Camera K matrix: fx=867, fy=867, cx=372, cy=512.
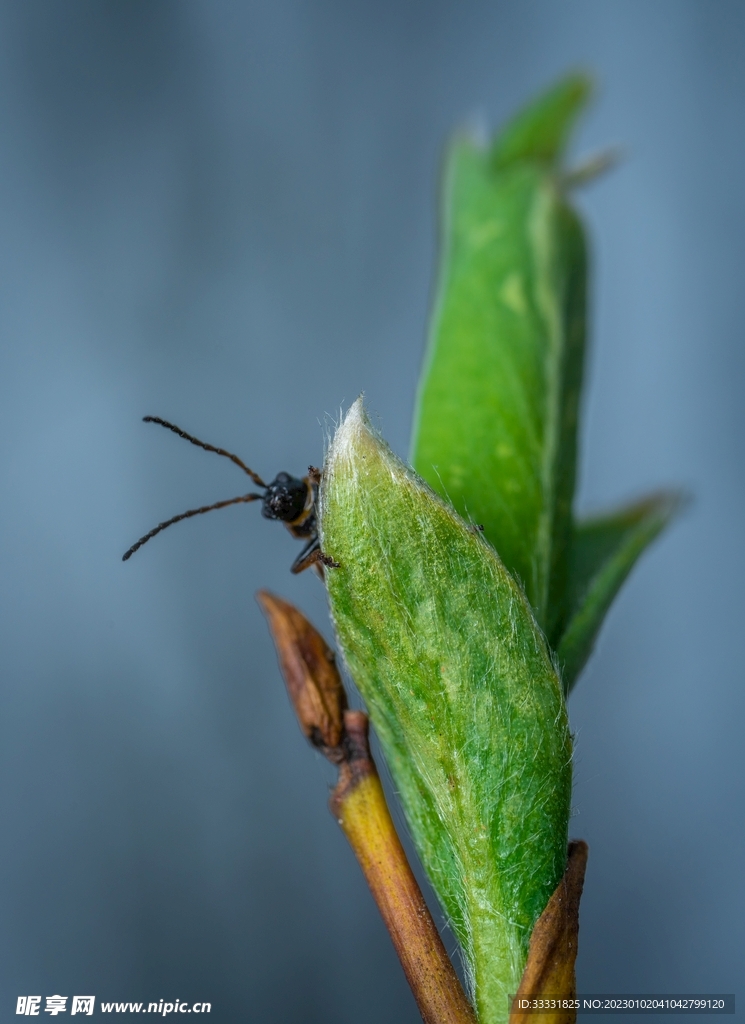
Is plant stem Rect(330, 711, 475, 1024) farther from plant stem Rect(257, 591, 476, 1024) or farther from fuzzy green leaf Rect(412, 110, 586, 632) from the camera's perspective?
fuzzy green leaf Rect(412, 110, 586, 632)

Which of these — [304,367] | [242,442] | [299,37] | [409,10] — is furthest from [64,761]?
[409,10]

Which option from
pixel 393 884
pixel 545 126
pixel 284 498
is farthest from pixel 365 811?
pixel 545 126

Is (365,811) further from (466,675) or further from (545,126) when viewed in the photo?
(545,126)

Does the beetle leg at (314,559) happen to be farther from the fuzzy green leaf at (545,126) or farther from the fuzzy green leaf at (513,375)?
the fuzzy green leaf at (545,126)

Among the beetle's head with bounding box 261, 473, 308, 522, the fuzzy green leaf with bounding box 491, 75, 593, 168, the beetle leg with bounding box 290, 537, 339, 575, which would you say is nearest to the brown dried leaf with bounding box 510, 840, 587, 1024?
the beetle leg with bounding box 290, 537, 339, 575

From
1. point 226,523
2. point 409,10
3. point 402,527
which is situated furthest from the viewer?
point 409,10

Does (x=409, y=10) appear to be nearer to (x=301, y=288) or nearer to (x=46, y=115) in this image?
(x=301, y=288)
